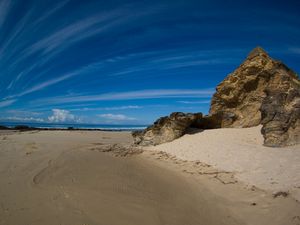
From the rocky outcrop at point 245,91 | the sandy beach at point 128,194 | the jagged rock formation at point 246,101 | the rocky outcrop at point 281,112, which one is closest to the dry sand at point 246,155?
the sandy beach at point 128,194

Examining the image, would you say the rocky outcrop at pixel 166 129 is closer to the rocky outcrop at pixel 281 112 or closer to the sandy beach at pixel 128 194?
the sandy beach at pixel 128 194

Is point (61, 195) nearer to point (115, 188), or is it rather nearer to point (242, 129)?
point (115, 188)

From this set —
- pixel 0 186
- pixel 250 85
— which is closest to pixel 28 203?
pixel 0 186

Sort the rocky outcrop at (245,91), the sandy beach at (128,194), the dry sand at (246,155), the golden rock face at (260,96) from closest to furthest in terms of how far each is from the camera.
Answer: the sandy beach at (128,194) → the dry sand at (246,155) → the golden rock face at (260,96) → the rocky outcrop at (245,91)

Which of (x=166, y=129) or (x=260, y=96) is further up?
(x=260, y=96)

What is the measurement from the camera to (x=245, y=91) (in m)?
11.6

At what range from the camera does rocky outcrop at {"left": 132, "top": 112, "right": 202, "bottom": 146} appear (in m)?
10.7

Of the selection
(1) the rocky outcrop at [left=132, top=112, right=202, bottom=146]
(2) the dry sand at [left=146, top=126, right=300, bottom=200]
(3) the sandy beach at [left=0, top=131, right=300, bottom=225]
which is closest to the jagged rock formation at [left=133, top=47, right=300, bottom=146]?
(1) the rocky outcrop at [left=132, top=112, right=202, bottom=146]

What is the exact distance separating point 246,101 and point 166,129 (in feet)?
14.5

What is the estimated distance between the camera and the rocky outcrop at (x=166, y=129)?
10703mm

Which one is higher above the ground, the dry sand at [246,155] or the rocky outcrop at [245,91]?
the rocky outcrop at [245,91]

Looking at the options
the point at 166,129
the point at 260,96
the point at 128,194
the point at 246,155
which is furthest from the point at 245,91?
the point at 128,194

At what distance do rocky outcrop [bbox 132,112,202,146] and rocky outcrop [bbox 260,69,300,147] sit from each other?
3.41 m

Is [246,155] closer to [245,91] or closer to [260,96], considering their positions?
[260,96]
